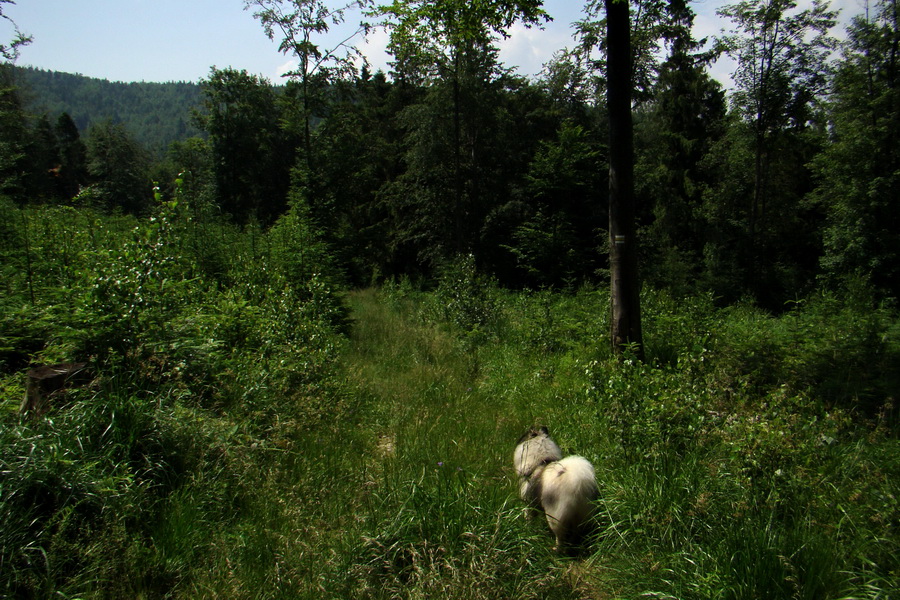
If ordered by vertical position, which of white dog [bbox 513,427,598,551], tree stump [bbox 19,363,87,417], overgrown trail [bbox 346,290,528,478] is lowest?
overgrown trail [bbox 346,290,528,478]

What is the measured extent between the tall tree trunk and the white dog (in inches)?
117

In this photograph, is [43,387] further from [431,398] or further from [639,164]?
[639,164]

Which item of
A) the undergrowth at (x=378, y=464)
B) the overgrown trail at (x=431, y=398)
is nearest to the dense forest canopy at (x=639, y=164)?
the overgrown trail at (x=431, y=398)

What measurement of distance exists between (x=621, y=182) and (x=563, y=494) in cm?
431

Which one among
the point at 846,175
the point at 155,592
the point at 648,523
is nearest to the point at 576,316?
the point at 648,523

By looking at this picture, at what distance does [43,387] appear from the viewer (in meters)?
3.35

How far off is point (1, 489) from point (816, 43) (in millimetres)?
27134

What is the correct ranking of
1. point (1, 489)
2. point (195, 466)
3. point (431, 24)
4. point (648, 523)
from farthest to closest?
point (431, 24)
point (195, 466)
point (648, 523)
point (1, 489)

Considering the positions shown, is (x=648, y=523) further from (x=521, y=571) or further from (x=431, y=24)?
(x=431, y=24)

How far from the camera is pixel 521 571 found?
2.46 meters

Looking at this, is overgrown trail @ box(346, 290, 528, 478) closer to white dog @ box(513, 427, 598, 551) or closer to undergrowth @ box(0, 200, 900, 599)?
undergrowth @ box(0, 200, 900, 599)

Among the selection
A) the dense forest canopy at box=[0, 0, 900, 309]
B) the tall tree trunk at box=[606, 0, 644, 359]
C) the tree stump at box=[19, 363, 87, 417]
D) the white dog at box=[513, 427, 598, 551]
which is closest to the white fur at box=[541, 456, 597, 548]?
the white dog at box=[513, 427, 598, 551]

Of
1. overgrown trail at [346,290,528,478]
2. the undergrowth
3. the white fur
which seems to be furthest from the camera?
overgrown trail at [346,290,528,478]

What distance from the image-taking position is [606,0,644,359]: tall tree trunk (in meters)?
5.76
